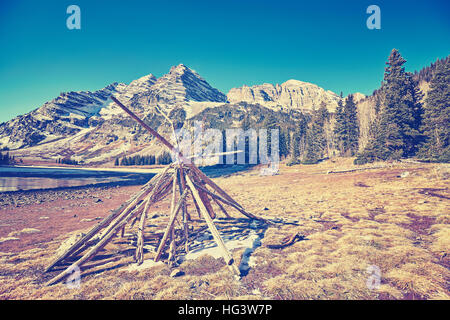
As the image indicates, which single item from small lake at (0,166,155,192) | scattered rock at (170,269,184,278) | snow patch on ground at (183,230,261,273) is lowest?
small lake at (0,166,155,192)

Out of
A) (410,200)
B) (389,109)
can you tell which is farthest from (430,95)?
(410,200)

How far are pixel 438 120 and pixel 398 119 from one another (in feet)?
15.5

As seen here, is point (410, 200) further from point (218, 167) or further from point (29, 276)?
point (218, 167)

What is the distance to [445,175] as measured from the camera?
1619cm

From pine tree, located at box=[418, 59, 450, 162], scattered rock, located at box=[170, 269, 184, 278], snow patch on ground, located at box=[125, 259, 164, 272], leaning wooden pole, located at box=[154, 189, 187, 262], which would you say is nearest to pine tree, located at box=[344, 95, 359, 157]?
pine tree, located at box=[418, 59, 450, 162]

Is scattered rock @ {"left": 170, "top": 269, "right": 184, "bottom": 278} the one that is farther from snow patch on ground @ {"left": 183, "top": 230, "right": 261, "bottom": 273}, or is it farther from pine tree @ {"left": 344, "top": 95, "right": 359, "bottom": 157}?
pine tree @ {"left": 344, "top": 95, "right": 359, "bottom": 157}

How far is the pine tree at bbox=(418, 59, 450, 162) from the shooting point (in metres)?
26.3

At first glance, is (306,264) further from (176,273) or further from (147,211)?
(147,211)

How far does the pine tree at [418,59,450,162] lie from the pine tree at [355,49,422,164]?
1.36 metres

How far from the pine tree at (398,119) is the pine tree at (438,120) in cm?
136

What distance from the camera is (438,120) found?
28.0 meters

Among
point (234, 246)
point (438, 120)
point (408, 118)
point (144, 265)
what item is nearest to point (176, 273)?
point (144, 265)

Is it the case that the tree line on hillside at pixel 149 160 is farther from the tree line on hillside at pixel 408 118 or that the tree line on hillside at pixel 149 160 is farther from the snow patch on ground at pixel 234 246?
the snow patch on ground at pixel 234 246
